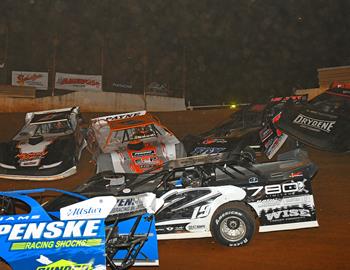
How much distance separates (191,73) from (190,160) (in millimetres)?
17116

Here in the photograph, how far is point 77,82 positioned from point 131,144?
11026 millimetres

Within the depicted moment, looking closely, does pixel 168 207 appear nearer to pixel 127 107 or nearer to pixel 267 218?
pixel 267 218

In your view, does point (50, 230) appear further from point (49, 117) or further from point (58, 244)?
point (49, 117)

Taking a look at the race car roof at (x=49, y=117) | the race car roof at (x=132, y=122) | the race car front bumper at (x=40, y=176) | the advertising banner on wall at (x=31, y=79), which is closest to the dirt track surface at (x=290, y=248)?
the race car roof at (x=132, y=122)

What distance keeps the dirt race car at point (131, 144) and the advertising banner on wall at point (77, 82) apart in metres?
9.19

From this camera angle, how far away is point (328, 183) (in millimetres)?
9492

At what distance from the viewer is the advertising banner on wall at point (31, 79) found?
19828 mm

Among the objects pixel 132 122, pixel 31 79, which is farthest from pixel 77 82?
pixel 132 122

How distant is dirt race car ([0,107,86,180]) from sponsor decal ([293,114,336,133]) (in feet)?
16.6

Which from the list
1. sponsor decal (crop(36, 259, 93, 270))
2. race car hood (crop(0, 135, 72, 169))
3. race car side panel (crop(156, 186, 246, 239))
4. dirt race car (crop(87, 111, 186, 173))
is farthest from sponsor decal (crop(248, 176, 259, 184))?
race car hood (crop(0, 135, 72, 169))

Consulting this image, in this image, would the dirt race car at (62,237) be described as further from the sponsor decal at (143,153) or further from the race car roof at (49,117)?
the race car roof at (49,117)

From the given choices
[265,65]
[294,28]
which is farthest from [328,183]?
[294,28]

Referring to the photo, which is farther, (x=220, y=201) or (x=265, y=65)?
(x=265, y=65)

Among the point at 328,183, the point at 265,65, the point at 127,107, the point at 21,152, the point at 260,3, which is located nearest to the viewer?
the point at 328,183
